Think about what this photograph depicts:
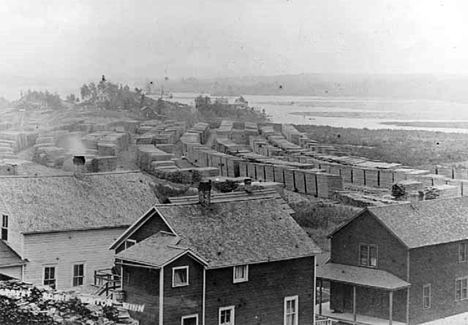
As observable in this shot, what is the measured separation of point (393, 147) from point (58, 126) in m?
3.16

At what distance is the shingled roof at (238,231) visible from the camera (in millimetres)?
7223

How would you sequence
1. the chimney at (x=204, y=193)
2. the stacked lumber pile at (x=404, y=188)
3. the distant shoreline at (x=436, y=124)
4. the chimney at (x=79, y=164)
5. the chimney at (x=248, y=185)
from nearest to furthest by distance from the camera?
the chimney at (x=204, y=193), the chimney at (x=79, y=164), the chimney at (x=248, y=185), the stacked lumber pile at (x=404, y=188), the distant shoreline at (x=436, y=124)

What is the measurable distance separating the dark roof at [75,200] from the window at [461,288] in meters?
3.00

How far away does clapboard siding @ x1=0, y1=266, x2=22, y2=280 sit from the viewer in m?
7.23

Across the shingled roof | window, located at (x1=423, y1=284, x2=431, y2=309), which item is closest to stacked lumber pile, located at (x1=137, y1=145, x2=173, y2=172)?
the shingled roof

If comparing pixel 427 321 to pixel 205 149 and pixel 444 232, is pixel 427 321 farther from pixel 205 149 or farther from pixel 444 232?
pixel 205 149

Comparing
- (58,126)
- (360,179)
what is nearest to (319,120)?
(360,179)

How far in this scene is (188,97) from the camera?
25.8ft

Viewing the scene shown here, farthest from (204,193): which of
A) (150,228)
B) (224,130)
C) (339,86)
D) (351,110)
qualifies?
(351,110)

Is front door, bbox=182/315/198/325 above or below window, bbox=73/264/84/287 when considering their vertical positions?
below

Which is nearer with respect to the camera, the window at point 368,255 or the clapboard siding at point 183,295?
the clapboard siding at point 183,295

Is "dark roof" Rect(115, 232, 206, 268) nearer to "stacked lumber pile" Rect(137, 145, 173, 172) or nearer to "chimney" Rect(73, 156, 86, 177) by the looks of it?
"stacked lumber pile" Rect(137, 145, 173, 172)

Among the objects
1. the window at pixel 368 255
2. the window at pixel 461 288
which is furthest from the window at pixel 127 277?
the window at pixel 461 288

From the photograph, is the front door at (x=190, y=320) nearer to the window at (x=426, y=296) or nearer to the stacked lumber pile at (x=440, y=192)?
the window at (x=426, y=296)
